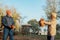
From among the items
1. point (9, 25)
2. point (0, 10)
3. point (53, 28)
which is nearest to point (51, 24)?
point (53, 28)

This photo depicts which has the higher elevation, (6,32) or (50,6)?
(50,6)

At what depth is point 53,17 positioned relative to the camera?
295 inches

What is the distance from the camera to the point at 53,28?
7.51 m

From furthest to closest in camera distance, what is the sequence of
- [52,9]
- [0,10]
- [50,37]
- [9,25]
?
[52,9] → [0,10] → [9,25] → [50,37]

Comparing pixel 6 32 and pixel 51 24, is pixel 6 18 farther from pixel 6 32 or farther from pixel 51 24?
pixel 51 24

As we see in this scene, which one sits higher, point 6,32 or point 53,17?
point 53,17

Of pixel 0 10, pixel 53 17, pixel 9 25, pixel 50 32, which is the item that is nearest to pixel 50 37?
pixel 50 32

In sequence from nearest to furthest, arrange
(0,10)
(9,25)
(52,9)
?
1. (9,25)
2. (0,10)
3. (52,9)

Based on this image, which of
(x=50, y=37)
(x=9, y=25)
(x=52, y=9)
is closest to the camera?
(x=50, y=37)

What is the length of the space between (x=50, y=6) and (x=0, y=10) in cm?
678

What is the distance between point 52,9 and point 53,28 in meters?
22.2

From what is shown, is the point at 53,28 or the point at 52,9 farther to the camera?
the point at 52,9

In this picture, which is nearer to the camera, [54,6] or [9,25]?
[9,25]

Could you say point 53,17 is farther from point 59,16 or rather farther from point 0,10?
point 59,16
